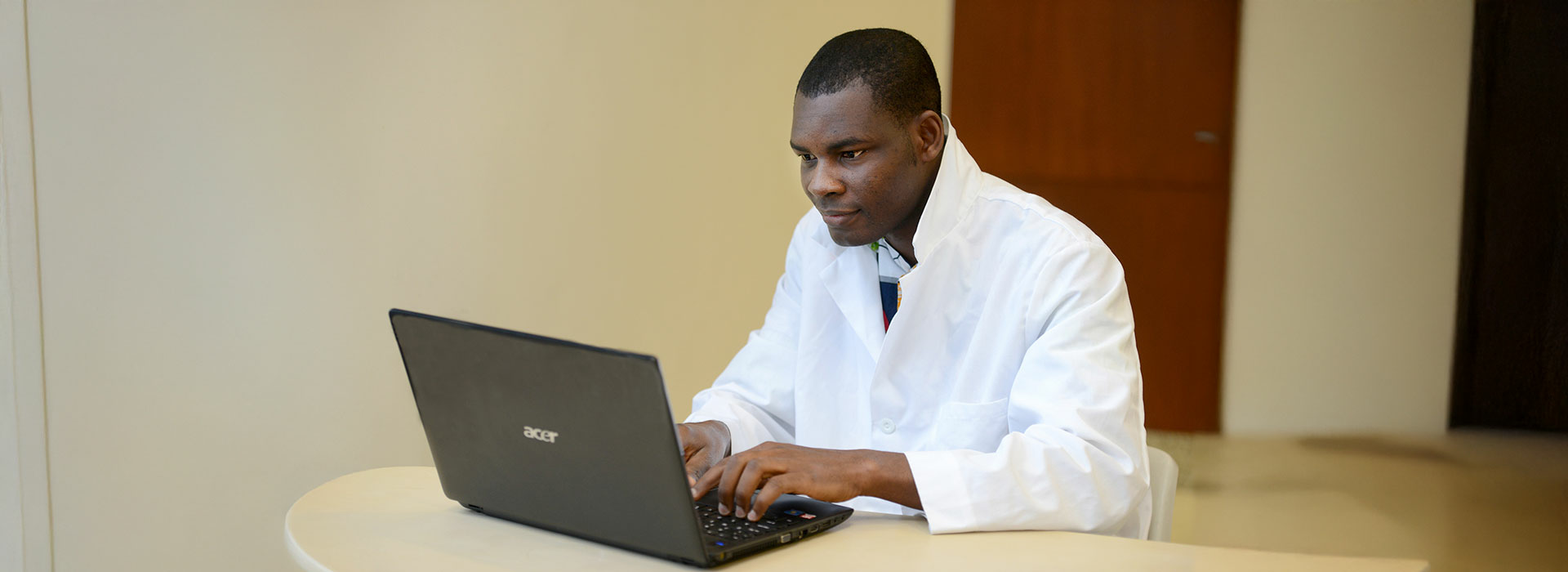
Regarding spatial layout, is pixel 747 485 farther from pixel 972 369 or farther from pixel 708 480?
pixel 972 369

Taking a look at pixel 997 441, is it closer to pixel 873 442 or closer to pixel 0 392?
pixel 873 442

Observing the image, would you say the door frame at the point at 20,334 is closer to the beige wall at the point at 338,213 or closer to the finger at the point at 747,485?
the beige wall at the point at 338,213

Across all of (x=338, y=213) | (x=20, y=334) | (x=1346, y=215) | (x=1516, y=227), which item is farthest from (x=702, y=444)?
(x=1516, y=227)

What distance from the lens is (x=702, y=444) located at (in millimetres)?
1414

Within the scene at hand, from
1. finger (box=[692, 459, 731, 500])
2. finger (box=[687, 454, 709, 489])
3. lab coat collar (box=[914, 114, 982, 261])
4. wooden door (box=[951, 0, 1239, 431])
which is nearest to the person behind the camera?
finger (box=[692, 459, 731, 500])

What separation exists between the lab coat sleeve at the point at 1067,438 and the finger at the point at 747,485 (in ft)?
0.55

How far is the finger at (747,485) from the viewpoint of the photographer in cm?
109

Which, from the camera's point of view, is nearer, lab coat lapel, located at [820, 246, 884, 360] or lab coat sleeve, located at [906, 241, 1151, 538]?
lab coat sleeve, located at [906, 241, 1151, 538]

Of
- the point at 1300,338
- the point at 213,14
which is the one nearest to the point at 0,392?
the point at 213,14

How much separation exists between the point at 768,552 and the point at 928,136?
0.71 metres

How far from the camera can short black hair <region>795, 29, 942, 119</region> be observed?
1456mm

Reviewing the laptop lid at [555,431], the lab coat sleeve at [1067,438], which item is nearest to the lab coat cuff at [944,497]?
the lab coat sleeve at [1067,438]

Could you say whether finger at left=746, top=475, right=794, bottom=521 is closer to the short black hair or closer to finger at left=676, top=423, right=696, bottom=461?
finger at left=676, top=423, right=696, bottom=461

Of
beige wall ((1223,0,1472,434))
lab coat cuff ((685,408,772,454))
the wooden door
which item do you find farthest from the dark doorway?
lab coat cuff ((685,408,772,454))
